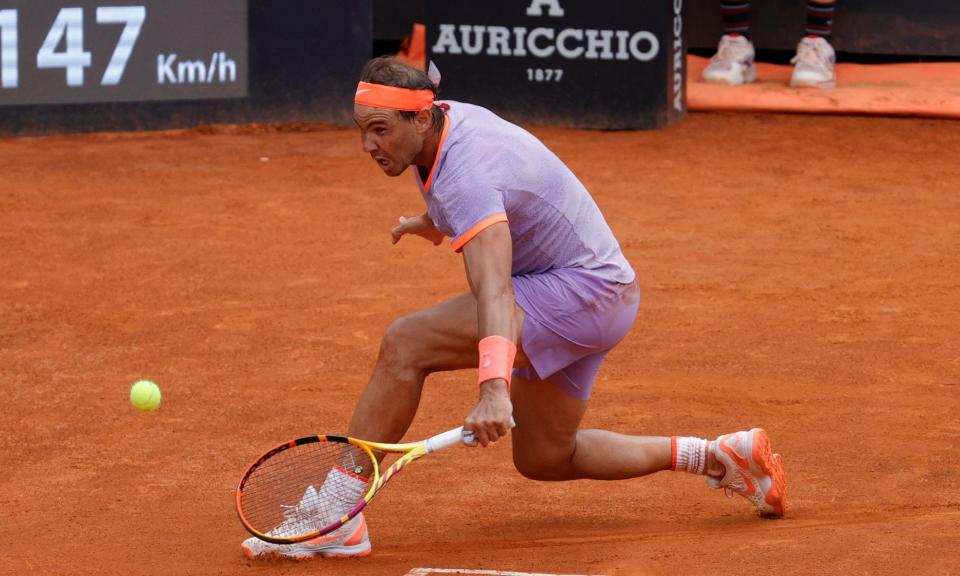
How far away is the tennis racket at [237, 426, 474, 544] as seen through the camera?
154 inches

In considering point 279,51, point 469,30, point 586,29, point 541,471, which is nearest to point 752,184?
point 586,29

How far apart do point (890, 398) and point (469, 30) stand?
6684 mm

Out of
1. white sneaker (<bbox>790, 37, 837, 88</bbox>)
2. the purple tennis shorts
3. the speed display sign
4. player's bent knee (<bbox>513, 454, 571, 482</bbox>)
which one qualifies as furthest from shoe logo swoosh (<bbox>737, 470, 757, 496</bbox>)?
white sneaker (<bbox>790, 37, 837, 88</bbox>)

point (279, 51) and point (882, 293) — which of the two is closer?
point (882, 293)

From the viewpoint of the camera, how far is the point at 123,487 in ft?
16.3

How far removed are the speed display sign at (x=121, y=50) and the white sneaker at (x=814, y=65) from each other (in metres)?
4.69

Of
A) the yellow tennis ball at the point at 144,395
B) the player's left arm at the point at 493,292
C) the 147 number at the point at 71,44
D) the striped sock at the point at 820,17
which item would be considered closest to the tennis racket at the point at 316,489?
the player's left arm at the point at 493,292

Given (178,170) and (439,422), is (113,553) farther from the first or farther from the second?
(178,170)

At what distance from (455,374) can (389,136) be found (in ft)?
8.04

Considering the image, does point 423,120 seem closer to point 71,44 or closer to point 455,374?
point 455,374

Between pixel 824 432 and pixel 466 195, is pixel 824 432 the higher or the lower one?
the lower one

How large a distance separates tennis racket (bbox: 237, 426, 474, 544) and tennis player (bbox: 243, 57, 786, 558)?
28 mm

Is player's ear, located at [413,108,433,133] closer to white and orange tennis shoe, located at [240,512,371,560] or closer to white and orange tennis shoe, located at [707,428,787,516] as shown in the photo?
white and orange tennis shoe, located at [240,512,371,560]

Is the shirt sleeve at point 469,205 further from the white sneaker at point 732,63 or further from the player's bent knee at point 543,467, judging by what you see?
the white sneaker at point 732,63
